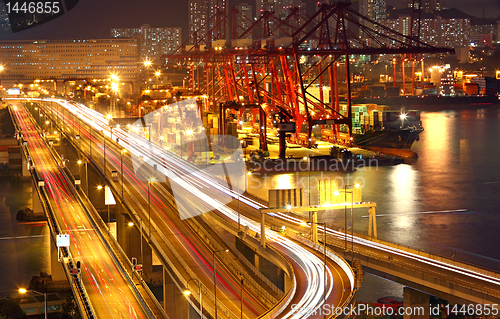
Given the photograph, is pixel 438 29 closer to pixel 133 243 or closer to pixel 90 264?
pixel 133 243

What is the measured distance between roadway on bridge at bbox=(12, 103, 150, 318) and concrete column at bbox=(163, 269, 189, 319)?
2.67ft

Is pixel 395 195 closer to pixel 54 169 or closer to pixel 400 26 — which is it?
pixel 54 169

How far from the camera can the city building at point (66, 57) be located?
77.3m

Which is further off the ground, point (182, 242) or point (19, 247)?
point (182, 242)

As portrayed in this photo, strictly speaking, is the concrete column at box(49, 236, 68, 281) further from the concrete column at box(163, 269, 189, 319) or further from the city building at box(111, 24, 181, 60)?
the city building at box(111, 24, 181, 60)

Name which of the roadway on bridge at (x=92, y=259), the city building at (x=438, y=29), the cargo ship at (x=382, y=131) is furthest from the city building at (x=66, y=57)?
the roadway on bridge at (x=92, y=259)

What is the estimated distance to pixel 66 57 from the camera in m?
78.8

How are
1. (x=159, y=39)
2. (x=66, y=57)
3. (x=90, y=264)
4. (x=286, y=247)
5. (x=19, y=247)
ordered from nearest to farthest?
(x=286, y=247), (x=90, y=264), (x=19, y=247), (x=66, y=57), (x=159, y=39)

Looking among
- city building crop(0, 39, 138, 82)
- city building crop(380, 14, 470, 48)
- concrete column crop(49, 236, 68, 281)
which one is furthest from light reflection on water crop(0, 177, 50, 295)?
city building crop(380, 14, 470, 48)

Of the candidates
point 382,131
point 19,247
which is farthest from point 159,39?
point 19,247

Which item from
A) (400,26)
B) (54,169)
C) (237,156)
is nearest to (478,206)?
(237,156)

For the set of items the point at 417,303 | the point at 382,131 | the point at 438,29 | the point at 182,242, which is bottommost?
the point at 417,303

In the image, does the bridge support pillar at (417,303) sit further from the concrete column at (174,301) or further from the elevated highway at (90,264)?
the concrete column at (174,301)

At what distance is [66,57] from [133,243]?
7251cm
